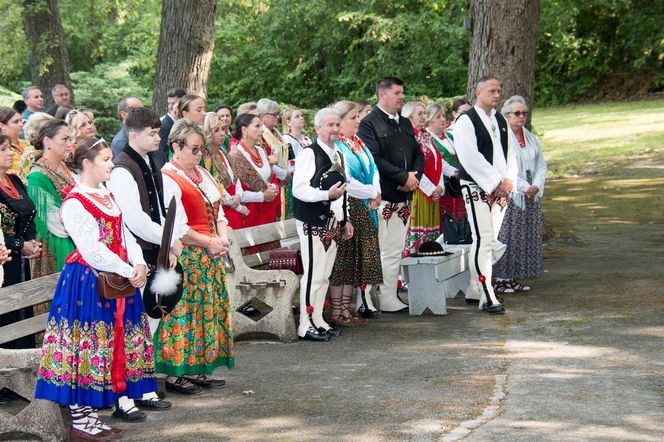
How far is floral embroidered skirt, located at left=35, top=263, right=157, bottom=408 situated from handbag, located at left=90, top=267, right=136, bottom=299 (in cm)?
7

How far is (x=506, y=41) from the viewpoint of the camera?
13.1 meters

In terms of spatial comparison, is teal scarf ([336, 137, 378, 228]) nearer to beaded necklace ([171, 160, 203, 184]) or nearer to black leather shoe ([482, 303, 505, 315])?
black leather shoe ([482, 303, 505, 315])

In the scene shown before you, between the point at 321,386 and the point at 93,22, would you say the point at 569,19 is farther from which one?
the point at 321,386

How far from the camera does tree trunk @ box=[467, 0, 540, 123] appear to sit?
13102mm

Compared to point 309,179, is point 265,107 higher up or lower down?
higher up

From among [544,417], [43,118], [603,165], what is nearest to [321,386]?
[544,417]

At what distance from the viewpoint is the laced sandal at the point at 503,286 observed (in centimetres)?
1064

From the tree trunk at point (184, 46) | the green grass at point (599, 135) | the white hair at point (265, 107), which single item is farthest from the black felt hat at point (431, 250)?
the green grass at point (599, 135)

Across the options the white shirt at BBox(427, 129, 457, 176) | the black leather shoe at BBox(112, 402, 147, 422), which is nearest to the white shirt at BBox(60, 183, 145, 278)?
the black leather shoe at BBox(112, 402, 147, 422)

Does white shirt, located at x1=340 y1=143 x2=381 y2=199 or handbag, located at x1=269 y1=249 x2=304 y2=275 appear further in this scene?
handbag, located at x1=269 y1=249 x2=304 y2=275

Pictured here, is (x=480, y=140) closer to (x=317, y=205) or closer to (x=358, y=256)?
(x=358, y=256)

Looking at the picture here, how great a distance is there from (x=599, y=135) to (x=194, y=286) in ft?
78.1

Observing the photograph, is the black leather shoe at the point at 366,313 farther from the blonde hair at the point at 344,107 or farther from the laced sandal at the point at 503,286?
the blonde hair at the point at 344,107

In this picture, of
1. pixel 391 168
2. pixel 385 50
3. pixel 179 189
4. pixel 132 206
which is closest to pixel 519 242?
pixel 391 168
